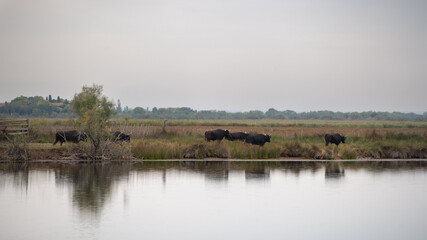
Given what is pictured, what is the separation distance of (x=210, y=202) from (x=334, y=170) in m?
9.76

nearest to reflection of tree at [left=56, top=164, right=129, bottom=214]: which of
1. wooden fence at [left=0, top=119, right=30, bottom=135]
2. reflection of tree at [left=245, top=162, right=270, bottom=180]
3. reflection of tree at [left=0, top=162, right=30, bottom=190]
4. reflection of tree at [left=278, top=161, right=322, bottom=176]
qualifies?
reflection of tree at [left=0, top=162, right=30, bottom=190]

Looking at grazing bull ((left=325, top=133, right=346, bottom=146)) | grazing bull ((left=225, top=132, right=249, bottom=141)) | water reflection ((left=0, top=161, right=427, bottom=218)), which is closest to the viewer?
water reflection ((left=0, top=161, right=427, bottom=218))

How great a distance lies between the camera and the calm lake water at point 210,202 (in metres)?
13.7

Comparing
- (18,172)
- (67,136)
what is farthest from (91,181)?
(67,136)

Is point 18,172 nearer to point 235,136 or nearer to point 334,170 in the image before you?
point 334,170

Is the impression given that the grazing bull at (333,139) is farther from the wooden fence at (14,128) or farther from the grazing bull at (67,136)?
the wooden fence at (14,128)

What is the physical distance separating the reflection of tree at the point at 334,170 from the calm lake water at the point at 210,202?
1.8 inches

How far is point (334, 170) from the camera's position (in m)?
25.1

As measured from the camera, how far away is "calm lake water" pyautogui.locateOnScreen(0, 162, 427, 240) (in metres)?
13.7

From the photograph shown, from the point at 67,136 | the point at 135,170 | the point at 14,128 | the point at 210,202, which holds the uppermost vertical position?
the point at 14,128

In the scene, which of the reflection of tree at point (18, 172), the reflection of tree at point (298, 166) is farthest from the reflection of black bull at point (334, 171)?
the reflection of tree at point (18, 172)

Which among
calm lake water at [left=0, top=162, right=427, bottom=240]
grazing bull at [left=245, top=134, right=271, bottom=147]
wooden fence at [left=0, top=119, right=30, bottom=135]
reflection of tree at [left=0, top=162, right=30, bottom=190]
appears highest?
wooden fence at [left=0, top=119, right=30, bottom=135]

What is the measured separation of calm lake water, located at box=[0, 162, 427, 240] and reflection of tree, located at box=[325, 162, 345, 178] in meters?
0.04

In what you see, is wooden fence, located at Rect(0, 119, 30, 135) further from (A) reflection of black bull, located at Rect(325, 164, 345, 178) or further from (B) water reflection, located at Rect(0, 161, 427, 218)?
(A) reflection of black bull, located at Rect(325, 164, 345, 178)
